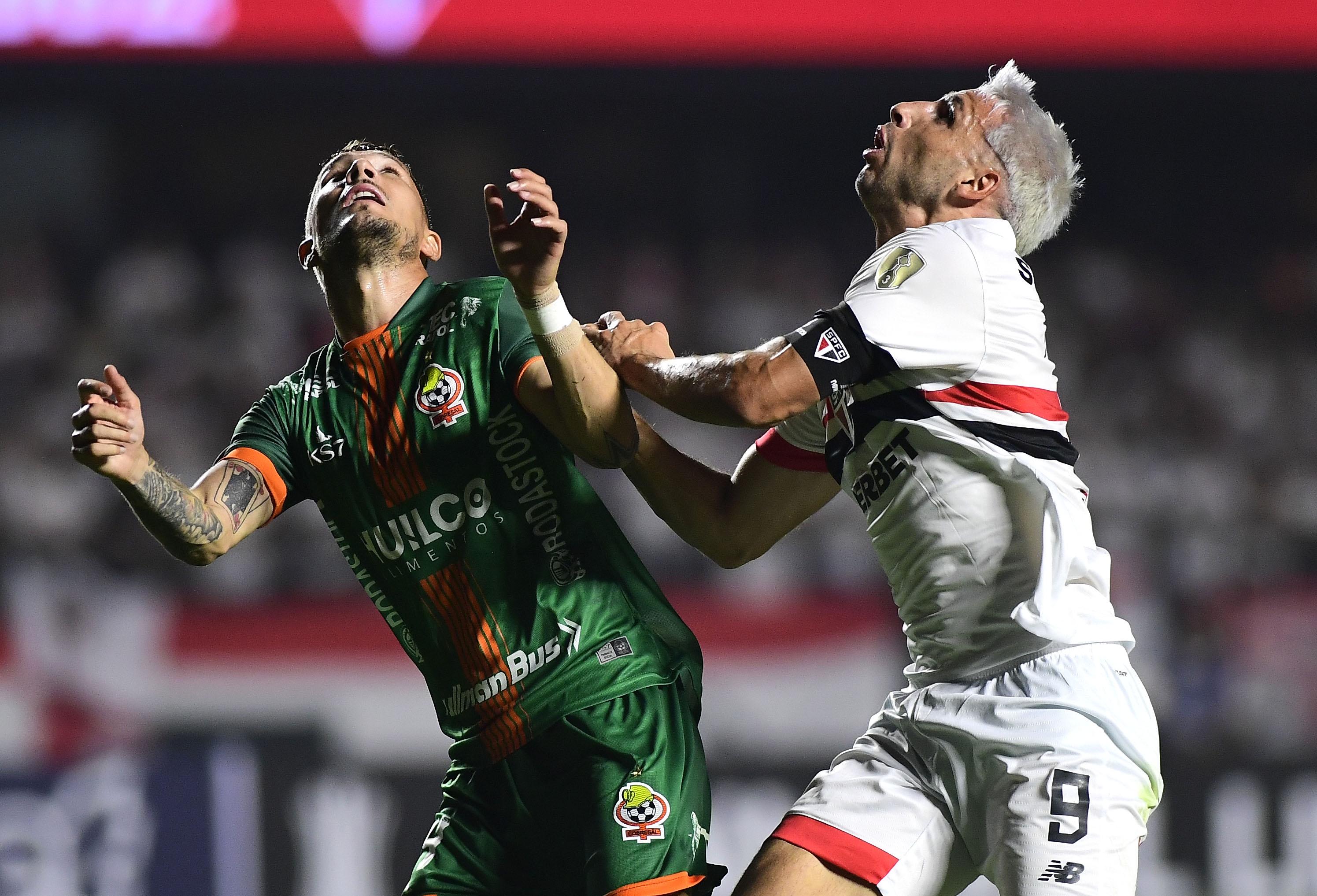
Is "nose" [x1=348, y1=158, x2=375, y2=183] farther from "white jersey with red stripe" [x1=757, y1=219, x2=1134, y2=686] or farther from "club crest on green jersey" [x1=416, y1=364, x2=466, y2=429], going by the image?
"white jersey with red stripe" [x1=757, y1=219, x2=1134, y2=686]

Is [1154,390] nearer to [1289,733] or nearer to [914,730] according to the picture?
[1289,733]

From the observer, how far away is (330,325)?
875 centimetres

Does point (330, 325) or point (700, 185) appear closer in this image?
point (330, 325)

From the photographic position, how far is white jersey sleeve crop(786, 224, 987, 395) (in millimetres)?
2895

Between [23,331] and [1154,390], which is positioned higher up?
[23,331]

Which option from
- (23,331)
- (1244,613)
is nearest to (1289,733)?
(1244,613)

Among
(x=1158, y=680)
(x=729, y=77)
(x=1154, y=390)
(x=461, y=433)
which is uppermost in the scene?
(x=729, y=77)

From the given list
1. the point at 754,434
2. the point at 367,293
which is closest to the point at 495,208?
the point at 367,293

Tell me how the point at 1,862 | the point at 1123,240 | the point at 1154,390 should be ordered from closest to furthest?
the point at 1,862
the point at 1154,390
the point at 1123,240

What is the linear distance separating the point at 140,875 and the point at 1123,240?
293 inches

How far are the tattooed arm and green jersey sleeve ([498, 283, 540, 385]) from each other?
615mm

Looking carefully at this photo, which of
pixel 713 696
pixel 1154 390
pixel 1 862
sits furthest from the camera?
pixel 1154 390

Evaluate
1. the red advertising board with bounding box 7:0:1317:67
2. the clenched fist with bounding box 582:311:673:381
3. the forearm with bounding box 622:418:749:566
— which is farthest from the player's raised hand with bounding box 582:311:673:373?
the red advertising board with bounding box 7:0:1317:67

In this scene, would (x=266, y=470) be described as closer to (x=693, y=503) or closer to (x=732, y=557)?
(x=693, y=503)
